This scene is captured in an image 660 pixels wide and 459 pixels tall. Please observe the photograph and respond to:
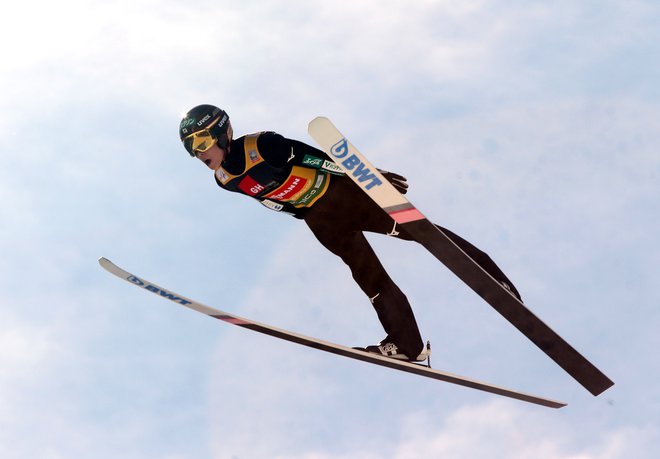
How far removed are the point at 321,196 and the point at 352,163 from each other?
5.18 ft

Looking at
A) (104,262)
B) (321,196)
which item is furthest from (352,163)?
(104,262)

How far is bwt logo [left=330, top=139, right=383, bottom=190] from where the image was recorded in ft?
29.9

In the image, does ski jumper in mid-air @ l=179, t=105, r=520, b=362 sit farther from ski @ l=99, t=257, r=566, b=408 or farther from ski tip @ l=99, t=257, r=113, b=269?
ski tip @ l=99, t=257, r=113, b=269

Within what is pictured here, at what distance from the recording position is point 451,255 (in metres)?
9.75

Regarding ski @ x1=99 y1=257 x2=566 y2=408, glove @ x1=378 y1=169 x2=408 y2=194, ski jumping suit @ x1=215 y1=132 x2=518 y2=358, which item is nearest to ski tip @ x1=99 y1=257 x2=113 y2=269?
ski @ x1=99 y1=257 x2=566 y2=408

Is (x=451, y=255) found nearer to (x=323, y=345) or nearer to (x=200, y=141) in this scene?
(x=323, y=345)

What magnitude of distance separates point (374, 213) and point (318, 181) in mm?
801

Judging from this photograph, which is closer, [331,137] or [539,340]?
[331,137]

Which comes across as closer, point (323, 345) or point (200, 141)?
point (200, 141)

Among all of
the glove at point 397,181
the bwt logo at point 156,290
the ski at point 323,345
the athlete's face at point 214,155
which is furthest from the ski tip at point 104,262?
the glove at point 397,181

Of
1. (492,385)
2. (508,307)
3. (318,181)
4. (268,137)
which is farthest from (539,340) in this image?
(268,137)

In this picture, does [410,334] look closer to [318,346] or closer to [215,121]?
[318,346]

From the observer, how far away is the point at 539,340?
1038 centimetres

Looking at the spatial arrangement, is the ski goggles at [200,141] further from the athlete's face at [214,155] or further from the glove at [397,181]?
the glove at [397,181]
